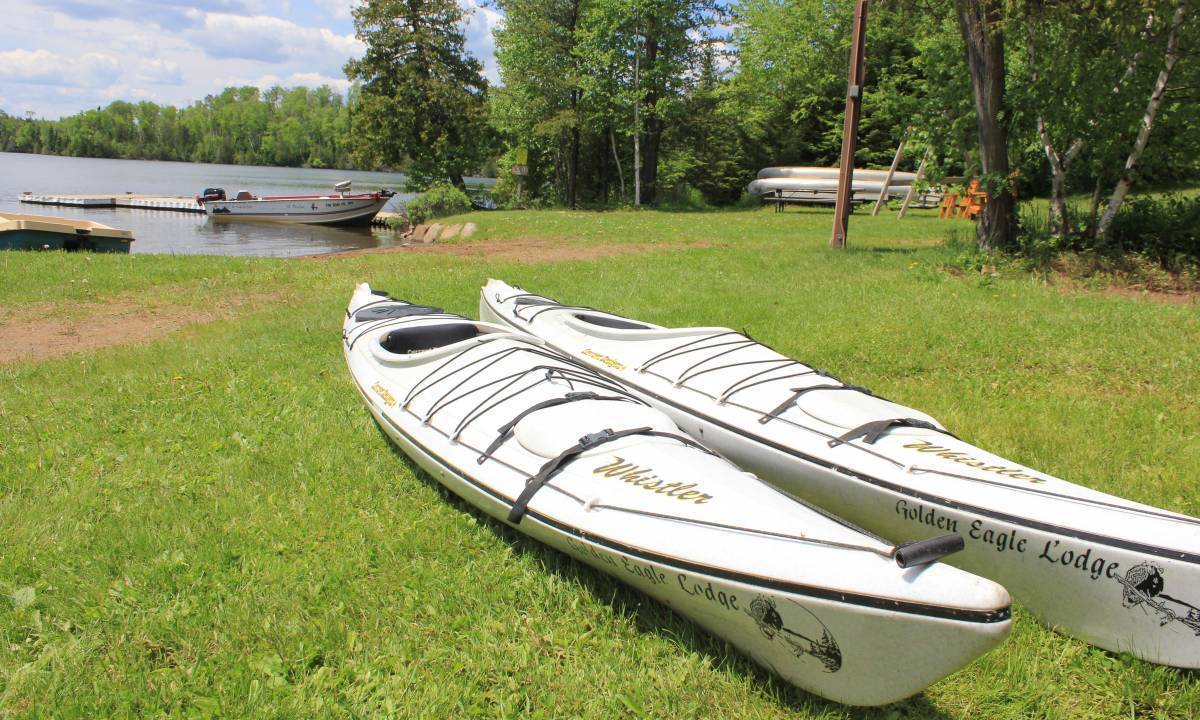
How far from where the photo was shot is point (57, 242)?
52.8 ft

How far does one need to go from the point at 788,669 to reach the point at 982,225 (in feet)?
36.8

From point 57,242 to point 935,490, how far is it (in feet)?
62.3

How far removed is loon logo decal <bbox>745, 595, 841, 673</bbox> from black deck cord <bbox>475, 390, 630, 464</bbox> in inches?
65.6

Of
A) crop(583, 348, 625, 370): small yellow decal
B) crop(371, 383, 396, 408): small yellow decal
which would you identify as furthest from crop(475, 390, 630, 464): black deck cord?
crop(583, 348, 625, 370): small yellow decal

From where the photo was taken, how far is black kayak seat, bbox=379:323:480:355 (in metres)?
5.82

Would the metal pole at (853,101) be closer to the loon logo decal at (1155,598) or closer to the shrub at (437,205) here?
the loon logo decal at (1155,598)

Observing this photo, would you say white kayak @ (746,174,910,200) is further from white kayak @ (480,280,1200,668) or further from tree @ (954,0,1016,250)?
white kayak @ (480,280,1200,668)

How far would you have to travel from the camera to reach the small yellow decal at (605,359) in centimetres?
529

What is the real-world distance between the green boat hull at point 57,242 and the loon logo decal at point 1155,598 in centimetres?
1929

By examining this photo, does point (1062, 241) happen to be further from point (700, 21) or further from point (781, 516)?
point (700, 21)

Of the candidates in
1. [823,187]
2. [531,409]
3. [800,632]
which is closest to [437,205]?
[823,187]

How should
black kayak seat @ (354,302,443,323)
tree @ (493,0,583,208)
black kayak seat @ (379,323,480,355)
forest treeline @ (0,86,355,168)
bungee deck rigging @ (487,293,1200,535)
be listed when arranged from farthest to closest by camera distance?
forest treeline @ (0,86,355,168) < tree @ (493,0,583,208) < black kayak seat @ (354,302,443,323) < black kayak seat @ (379,323,480,355) < bungee deck rigging @ (487,293,1200,535)

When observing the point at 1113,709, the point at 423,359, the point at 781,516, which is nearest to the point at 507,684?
the point at 781,516

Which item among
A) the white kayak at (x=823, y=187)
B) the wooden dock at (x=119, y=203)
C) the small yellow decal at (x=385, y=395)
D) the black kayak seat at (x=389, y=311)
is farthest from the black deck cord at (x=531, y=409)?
the wooden dock at (x=119, y=203)
